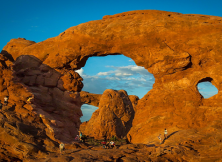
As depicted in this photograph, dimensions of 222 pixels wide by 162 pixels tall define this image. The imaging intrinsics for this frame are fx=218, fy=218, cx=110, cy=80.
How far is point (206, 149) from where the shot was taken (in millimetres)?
12281

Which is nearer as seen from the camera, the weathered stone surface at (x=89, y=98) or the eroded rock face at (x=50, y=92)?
the eroded rock face at (x=50, y=92)

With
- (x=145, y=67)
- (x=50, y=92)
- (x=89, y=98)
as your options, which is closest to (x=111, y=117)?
(x=145, y=67)

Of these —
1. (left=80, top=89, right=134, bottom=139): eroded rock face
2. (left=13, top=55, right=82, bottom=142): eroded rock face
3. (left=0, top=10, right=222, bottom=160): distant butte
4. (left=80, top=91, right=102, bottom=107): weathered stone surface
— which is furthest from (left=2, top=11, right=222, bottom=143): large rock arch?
(left=80, top=91, right=102, bottom=107): weathered stone surface

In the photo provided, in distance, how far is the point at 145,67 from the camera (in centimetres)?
1953

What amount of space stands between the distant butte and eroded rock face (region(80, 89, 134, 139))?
9231mm

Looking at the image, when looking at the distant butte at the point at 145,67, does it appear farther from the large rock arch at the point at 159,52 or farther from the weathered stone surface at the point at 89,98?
the weathered stone surface at the point at 89,98

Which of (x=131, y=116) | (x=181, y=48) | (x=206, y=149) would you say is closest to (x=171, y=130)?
(x=206, y=149)

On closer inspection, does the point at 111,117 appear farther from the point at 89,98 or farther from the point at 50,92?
the point at 89,98

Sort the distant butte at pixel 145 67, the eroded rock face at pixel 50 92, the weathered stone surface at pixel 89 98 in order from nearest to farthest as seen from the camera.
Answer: the distant butte at pixel 145 67
the eroded rock face at pixel 50 92
the weathered stone surface at pixel 89 98

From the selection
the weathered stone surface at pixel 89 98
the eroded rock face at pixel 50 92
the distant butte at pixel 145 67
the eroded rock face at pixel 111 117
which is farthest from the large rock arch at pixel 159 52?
the weathered stone surface at pixel 89 98

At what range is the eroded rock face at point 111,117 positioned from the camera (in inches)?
1109

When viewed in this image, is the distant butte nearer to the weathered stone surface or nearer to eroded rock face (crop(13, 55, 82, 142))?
eroded rock face (crop(13, 55, 82, 142))

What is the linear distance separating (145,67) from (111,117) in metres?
11.6

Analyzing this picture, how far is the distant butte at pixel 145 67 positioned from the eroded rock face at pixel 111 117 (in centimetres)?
923
